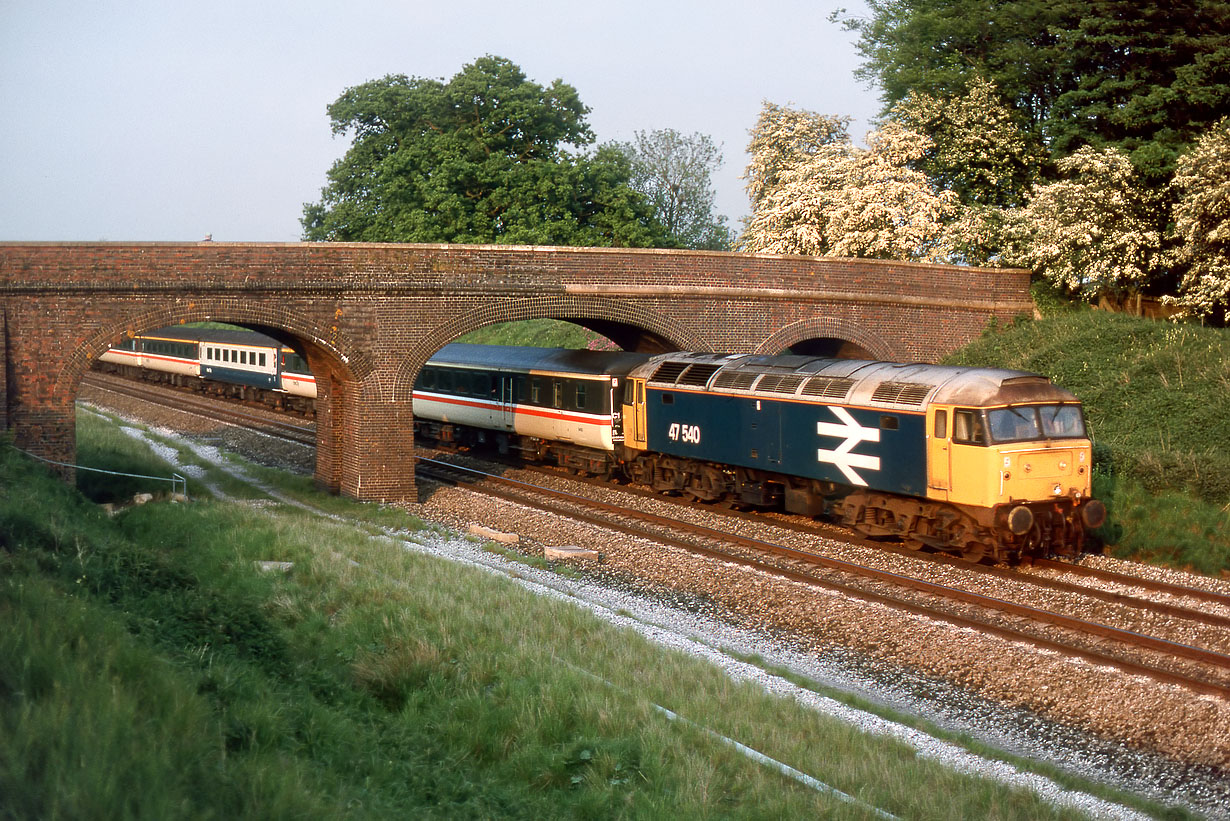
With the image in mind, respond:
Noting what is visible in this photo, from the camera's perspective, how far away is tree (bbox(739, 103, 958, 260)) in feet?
109

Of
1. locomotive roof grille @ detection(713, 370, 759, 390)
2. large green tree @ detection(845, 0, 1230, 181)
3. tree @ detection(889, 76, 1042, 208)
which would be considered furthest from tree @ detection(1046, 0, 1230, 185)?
locomotive roof grille @ detection(713, 370, 759, 390)

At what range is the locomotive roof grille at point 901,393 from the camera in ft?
53.5

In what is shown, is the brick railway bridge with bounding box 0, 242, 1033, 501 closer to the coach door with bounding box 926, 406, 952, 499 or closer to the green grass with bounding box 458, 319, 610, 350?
the coach door with bounding box 926, 406, 952, 499

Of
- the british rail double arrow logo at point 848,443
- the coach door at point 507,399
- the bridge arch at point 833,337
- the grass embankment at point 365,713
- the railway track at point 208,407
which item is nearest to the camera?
the grass embankment at point 365,713

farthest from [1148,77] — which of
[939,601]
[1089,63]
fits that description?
[939,601]

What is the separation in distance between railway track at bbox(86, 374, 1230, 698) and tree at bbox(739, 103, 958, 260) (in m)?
14.9

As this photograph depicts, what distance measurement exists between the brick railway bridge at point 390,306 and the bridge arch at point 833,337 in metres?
0.05

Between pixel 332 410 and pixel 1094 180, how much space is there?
20711mm

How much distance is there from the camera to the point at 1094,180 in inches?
1097

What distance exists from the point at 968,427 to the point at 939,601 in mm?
2748

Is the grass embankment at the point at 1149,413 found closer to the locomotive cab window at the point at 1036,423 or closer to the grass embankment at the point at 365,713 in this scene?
the locomotive cab window at the point at 1036,423

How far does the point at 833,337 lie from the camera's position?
92.0 ft

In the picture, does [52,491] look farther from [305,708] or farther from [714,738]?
[714,738]

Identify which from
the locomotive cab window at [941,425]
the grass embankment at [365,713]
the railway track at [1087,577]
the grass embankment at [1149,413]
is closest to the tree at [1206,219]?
the grass embankment at [1149,413]
